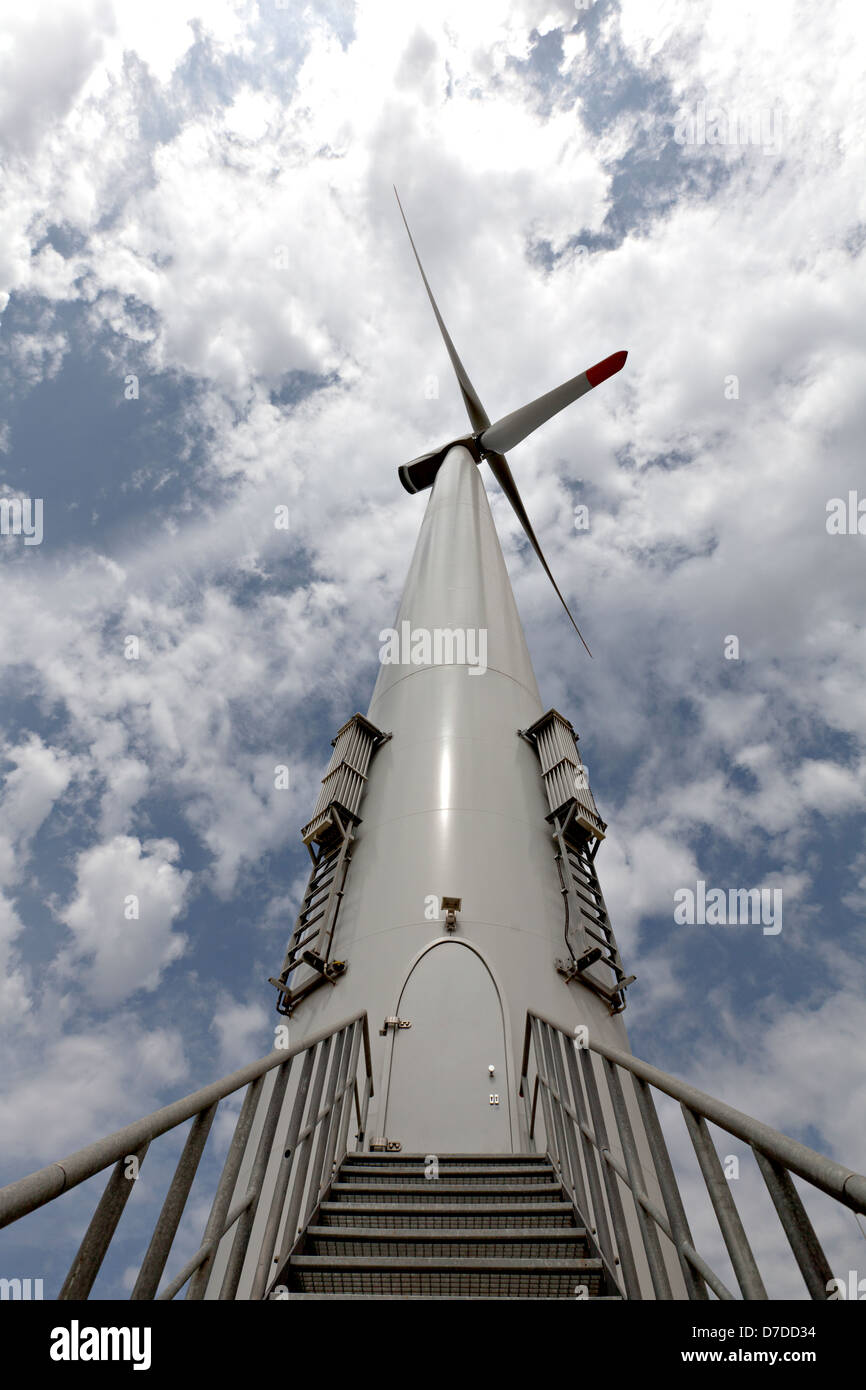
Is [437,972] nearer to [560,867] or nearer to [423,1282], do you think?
[560,867]

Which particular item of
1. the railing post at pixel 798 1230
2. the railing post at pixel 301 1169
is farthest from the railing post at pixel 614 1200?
the railing post at pixel 301 1169

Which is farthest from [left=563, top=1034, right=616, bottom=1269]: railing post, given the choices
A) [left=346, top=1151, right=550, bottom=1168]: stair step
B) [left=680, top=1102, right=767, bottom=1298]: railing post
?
[left=680, top=1102, right=767, bottom=1298]: railing post

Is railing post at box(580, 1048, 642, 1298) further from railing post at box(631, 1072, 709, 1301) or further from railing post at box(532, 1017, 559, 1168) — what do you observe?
railing post at box(532, 1017, 559, 1168)

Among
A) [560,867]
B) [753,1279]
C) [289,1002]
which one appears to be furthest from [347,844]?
[753,1279]

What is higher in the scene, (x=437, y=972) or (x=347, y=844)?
(x=347, y=844)

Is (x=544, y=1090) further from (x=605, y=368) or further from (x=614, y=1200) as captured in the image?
(x=605, y=368)

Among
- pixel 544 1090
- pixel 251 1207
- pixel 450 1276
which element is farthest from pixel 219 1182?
pixel 544 1090

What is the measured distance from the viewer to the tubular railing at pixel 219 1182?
192cm

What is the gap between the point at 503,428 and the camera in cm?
A: 1912

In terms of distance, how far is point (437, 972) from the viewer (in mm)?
7824
